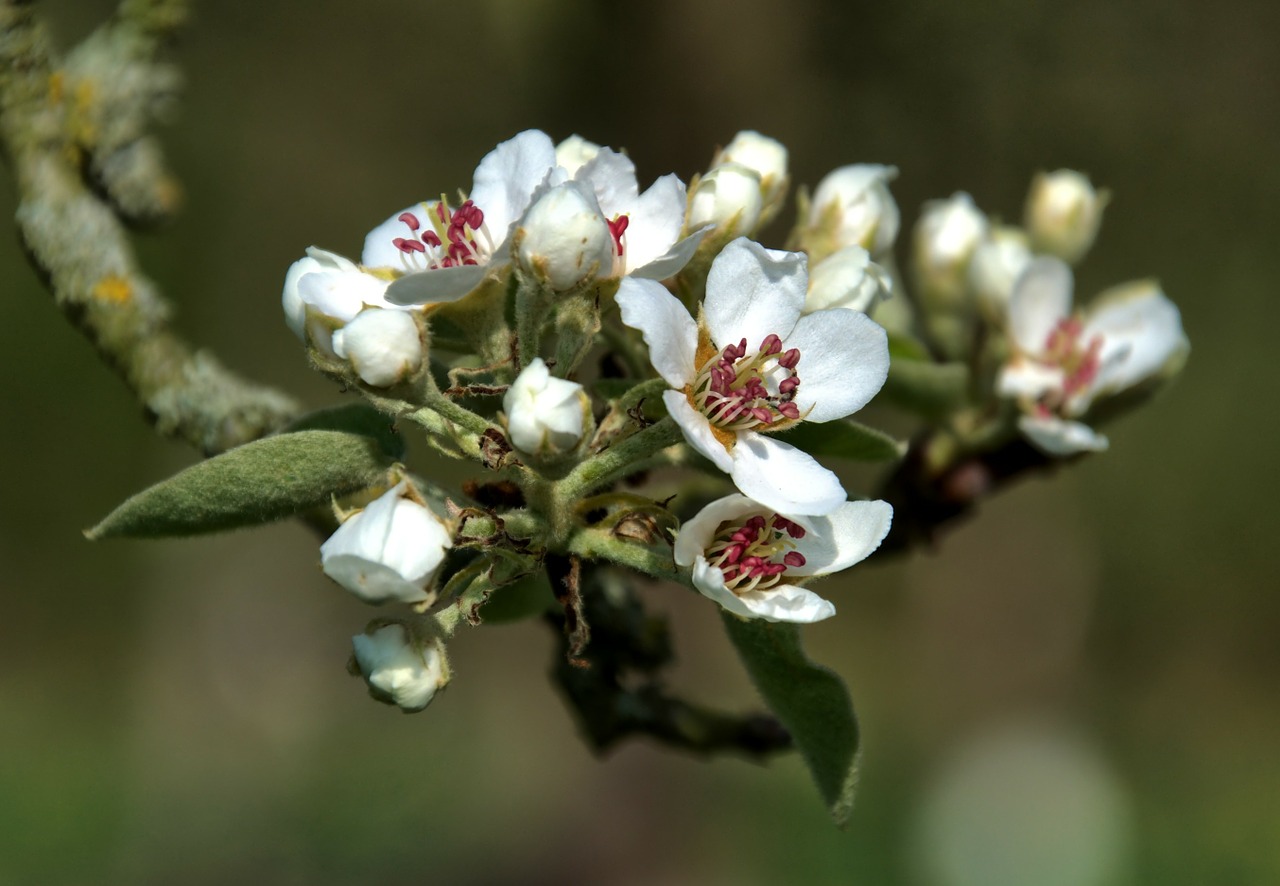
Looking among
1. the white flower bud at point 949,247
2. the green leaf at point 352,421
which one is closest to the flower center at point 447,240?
the green leaf at point 352,421

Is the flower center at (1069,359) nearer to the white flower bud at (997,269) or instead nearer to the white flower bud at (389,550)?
the white flower bud at (997,269)

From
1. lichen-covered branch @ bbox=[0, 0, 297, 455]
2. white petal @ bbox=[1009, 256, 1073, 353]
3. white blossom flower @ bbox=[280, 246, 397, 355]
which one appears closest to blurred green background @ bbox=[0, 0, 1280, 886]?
white petal @ bbox=[1009, 256, 1073, 353]

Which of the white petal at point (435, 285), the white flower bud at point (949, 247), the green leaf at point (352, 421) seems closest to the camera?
the white petal at point (435, 285)

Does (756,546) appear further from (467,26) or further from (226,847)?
(467,26)

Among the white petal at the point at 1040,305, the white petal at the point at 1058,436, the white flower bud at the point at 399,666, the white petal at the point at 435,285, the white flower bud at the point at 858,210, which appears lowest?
the white petal at the point at 1058,436

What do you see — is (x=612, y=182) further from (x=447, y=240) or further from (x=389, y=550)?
(x=389, y=550)

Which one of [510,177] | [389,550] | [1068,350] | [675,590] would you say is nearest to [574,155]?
[510,177]

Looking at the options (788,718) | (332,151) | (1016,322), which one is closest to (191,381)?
(788,718)
